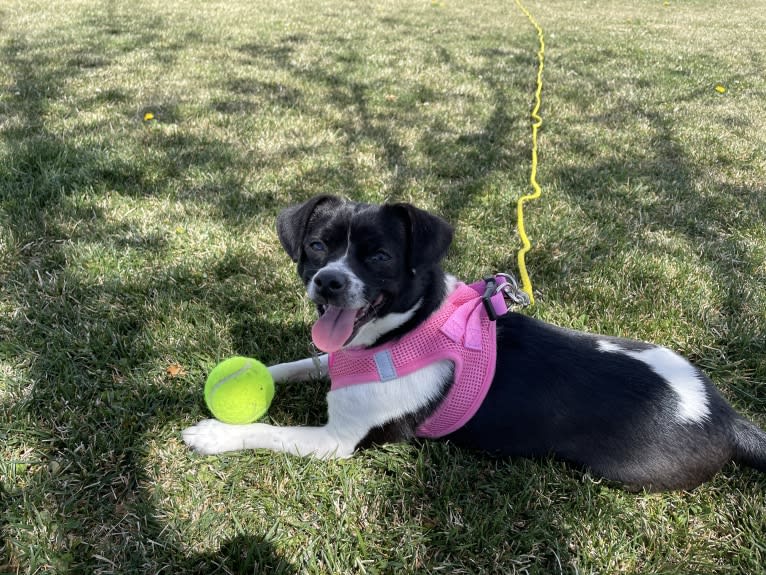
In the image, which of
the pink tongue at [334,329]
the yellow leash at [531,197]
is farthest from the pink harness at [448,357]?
the yellow leash at [531,197]

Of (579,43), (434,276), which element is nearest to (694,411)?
(434,276)

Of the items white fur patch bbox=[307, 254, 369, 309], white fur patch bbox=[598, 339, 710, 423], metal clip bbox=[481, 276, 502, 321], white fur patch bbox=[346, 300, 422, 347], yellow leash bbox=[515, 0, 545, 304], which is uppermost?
white fur patch bbox=[307, 254, 369, 309]

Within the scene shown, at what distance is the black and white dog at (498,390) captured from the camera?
7.97 ft

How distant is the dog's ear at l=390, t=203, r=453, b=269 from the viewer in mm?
2596

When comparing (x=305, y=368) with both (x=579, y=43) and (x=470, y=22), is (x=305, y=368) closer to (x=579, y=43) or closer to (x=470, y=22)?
(x=579, y=43)

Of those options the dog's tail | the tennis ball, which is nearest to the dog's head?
the tennis ball

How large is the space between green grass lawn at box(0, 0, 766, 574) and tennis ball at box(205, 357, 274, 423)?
0.22 m

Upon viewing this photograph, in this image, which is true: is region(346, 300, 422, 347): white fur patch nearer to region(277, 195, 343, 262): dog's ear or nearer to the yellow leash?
region(277, 195, 343, 262): dog's ear

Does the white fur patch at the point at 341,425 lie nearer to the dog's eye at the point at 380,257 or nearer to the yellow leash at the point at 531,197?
the dog's eye at the point at 380,257

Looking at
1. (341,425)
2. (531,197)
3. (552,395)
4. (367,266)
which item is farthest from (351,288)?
(531,197)

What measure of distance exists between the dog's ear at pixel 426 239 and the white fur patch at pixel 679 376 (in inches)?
→ 34.6

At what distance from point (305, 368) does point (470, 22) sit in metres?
12.9

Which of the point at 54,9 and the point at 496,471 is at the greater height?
the point at 54,9

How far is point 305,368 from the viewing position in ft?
10.4
